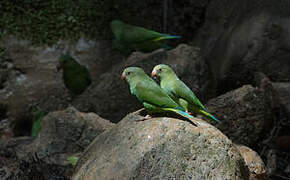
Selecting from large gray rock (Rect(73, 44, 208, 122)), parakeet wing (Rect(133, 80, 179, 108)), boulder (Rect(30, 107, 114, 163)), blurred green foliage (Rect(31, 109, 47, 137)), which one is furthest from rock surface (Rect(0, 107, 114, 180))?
parakeet wing (Rect(133, 80, 179, 108))

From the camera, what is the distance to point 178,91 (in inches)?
115

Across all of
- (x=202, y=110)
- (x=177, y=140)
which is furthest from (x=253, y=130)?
(x=177, y=140)

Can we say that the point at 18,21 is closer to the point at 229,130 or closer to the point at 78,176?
the point at 78,176

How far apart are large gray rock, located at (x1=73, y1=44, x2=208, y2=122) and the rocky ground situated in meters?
0.01

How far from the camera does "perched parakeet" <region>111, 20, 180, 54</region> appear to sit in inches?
177

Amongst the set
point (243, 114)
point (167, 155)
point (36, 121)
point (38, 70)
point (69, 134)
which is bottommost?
point (36, 121)

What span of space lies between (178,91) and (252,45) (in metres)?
2.08

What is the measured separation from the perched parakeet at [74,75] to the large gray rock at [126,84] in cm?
40

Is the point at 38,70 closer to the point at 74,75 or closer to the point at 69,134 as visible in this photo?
the point at 74,75

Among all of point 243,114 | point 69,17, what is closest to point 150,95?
point 243,114

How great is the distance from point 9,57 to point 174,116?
3737 mm

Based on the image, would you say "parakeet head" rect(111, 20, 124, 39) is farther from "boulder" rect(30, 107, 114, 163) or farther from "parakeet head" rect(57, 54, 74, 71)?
"boulder" rect(30, 107, 114, 163)

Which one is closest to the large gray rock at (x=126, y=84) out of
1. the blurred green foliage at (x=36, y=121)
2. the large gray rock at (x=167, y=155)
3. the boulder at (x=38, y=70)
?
the blurred green foliage at (x=36, y=121)

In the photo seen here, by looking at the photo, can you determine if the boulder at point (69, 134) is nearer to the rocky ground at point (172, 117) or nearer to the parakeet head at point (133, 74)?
the rocky ground at point (172, 117)
